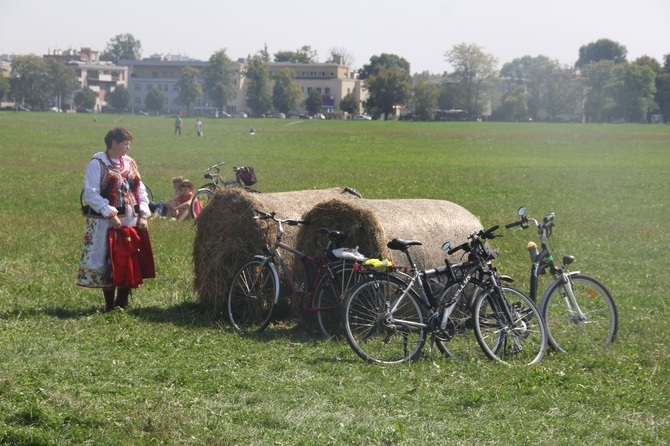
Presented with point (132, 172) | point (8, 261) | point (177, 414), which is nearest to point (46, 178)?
point (8, 261)

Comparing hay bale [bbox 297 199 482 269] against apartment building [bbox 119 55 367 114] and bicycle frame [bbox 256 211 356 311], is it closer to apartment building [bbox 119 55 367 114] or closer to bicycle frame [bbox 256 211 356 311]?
bicycle frame [bbox 256 211 356 311]

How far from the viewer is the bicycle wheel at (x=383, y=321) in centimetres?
848

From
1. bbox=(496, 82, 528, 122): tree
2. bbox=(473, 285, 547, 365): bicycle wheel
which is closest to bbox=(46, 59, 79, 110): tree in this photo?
bbox=(496, 82, 528, 122): tree

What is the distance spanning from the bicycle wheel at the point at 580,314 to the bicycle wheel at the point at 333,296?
6.09 ft

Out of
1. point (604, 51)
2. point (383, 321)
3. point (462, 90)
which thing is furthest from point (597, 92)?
point (383, 321)

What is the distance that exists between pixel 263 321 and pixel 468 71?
144395 mm

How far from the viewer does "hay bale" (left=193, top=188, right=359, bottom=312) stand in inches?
403

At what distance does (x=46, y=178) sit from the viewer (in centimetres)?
2780

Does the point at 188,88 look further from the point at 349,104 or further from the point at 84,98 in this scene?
the point at 349,104

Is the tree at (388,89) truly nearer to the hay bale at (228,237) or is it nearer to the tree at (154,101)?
the tree at (154,101)

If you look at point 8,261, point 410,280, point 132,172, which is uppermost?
point 132,172

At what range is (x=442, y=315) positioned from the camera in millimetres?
8547

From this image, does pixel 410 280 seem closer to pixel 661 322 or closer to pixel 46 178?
pixel 661 322

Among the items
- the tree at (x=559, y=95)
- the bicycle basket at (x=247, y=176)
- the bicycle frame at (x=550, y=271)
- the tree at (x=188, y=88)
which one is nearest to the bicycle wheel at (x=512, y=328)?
the bicycle frame at (x=550, y=271)
